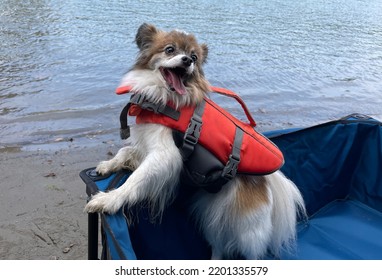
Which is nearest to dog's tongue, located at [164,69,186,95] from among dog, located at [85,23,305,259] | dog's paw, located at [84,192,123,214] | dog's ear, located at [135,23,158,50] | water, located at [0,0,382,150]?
dog, located at [85,23,305,259]

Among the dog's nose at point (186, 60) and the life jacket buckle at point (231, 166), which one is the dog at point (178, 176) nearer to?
the dog's nose at point (186, 60)

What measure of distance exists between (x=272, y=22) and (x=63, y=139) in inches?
379

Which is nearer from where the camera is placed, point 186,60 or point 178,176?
point 186,60

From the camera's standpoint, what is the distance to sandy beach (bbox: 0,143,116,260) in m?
2.82

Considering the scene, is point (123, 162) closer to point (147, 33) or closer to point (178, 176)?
point (178, 176)

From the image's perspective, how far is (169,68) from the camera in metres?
2.29

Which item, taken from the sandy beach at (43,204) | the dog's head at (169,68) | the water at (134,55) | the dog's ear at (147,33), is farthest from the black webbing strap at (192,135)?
the water at (134,55)

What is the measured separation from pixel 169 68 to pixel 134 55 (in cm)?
595

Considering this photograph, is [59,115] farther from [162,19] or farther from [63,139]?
[162,19]

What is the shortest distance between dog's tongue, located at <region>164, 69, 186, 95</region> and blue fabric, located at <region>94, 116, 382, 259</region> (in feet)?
2.37

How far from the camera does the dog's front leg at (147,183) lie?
196 cm

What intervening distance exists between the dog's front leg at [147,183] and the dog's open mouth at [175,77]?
1.16ft

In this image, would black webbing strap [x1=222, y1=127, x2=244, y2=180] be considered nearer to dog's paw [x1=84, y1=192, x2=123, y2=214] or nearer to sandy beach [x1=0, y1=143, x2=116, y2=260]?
dog's paw [x1=84, y1=192, x2=123, y2=214]

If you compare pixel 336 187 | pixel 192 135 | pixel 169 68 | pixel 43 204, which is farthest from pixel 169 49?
pixel 336 187
